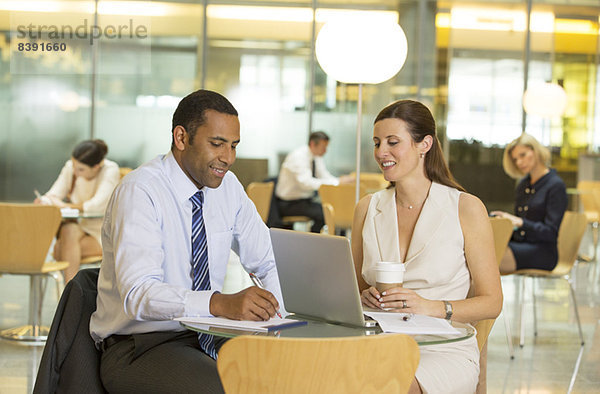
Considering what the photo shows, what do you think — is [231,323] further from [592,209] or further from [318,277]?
[592,209]

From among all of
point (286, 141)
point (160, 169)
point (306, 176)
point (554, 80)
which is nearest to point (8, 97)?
point (286, 141)

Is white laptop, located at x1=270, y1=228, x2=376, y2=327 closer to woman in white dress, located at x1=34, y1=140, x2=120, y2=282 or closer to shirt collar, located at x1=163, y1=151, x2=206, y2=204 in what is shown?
shirt collar, located at x1=163, y1=151, x2=206, y2=204

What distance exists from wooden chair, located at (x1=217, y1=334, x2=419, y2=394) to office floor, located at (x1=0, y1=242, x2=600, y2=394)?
8.43ft

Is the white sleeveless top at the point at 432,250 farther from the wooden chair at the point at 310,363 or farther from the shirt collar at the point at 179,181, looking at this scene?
the wooden chair at the point at 310,363

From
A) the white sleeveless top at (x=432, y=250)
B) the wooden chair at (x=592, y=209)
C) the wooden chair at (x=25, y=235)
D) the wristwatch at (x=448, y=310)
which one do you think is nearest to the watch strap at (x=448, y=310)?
the wristwatch at (x=448, y=310)

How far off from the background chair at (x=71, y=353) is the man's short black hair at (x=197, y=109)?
0.59 meters

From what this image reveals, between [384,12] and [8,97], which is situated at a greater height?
[384,12]

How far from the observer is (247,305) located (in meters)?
2.16

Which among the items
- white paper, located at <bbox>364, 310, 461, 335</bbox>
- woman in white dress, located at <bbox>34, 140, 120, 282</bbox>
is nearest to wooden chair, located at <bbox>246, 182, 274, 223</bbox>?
woman in white dress, located at <bbox>34, 140, 120, 282</bbox>

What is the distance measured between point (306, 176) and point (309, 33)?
3609mm

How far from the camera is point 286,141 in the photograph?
467 inches

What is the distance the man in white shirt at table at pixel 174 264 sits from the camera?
221cm

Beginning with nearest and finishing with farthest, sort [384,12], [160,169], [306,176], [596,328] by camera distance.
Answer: [160,169], [596,328], [306,176], [384,12]

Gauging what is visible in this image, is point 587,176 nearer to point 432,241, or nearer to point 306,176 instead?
point 306,176
